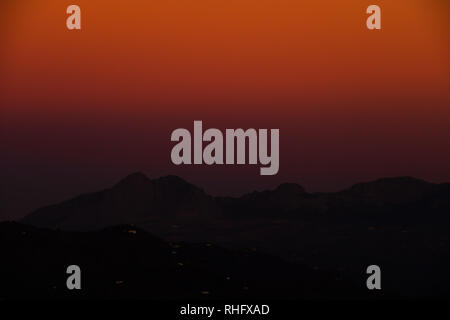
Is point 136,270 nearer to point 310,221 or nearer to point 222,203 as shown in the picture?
point 222,203

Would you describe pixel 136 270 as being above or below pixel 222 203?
below

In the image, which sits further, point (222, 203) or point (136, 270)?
point (222, 203)

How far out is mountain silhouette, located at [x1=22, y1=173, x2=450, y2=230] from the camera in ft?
15.8

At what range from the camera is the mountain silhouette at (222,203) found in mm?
4805

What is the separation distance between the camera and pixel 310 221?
194 inches

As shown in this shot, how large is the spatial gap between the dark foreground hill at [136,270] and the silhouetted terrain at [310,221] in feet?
0.25

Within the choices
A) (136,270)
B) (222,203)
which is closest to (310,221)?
(222,203)

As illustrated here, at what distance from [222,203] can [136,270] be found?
1.87 ft

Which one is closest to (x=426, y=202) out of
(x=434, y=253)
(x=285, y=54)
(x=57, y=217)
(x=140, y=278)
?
(x=434, y=253)

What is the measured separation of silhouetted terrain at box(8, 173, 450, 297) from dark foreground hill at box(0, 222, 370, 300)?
8cm

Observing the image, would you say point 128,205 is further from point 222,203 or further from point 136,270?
point 222,203

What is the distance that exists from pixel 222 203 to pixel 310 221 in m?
0.47

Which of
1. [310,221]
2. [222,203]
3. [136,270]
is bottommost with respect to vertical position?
[136,270]

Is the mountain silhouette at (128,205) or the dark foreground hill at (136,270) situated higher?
the mountain silhouette at (128,205)
